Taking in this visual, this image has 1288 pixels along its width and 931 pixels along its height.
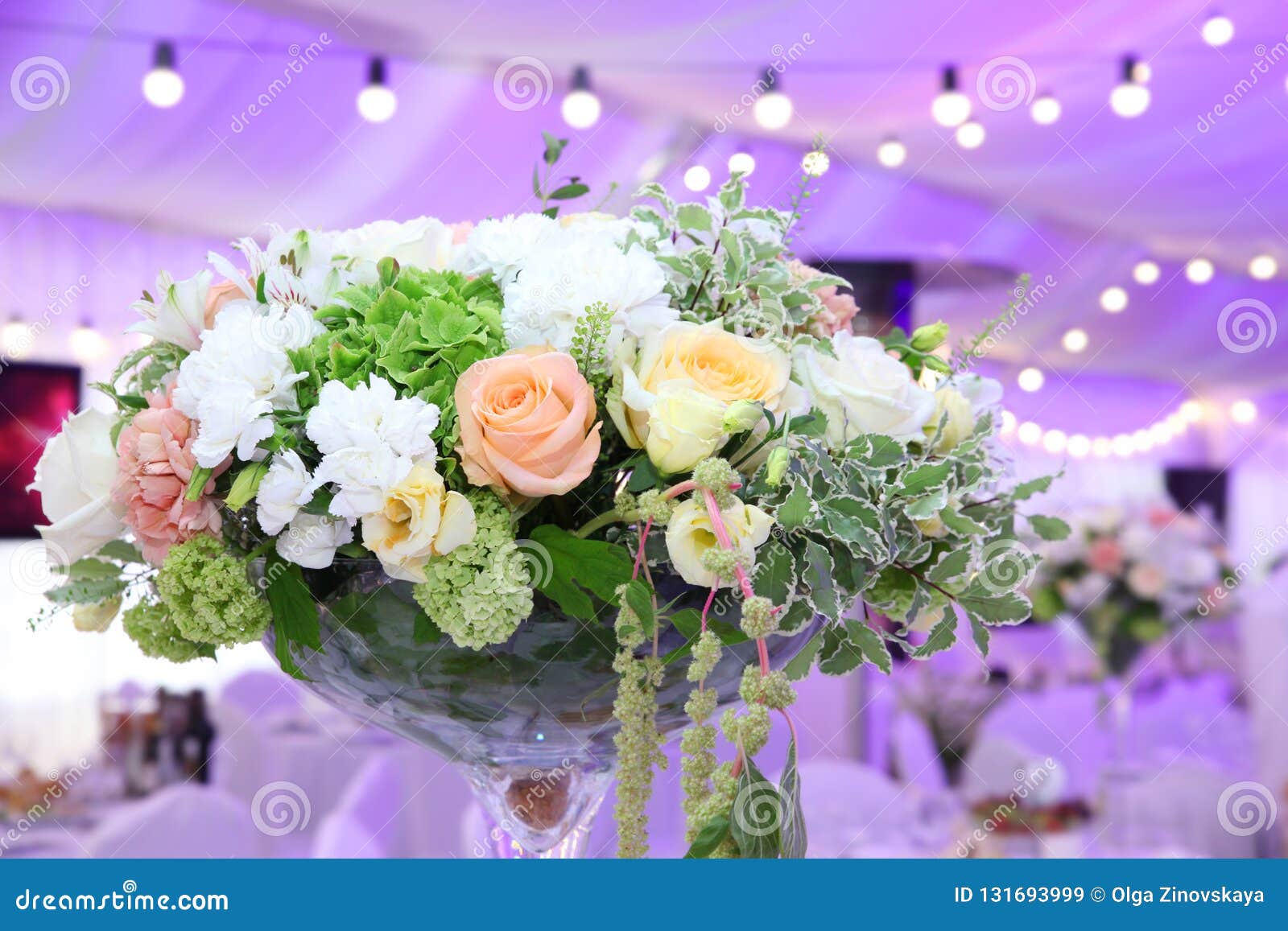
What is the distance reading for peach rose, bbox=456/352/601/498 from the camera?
0.72 m

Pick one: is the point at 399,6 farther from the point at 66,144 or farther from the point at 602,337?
the point at 602,337

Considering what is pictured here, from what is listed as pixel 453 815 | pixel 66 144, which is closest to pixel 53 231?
pixel 66 144

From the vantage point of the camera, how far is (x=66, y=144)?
195 inches

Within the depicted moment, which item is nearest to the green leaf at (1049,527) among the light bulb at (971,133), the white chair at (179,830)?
the white chair at (179,830)

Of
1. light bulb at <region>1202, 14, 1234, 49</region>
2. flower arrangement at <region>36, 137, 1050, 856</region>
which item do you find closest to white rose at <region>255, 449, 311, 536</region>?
flower arrangement at <region>36, 137, 1050, 856</region>

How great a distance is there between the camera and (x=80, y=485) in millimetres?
850

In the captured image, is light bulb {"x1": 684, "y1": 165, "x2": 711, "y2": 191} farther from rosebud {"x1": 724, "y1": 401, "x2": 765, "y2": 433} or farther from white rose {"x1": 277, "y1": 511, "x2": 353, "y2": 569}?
white rose {"x1": 277, "y1": 511, "x2": 353, "y2": 569}

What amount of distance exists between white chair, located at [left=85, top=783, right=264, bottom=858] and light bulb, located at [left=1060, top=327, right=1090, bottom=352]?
26.1 ft

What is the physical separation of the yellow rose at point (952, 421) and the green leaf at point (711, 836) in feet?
1.27

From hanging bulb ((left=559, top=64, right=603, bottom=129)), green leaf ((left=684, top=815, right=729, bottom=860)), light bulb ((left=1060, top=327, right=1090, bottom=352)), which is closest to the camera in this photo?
green leaf ((left=684, top=815, right=729, bottom=860))

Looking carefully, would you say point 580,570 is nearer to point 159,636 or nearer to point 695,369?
point 695,369

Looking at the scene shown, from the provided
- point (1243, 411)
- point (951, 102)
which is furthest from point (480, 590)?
point (1243, 411)
